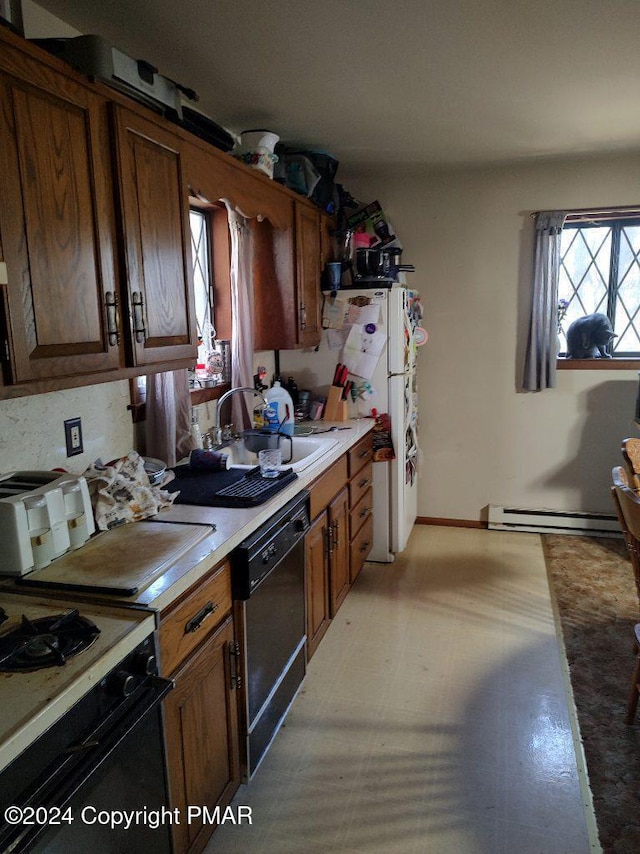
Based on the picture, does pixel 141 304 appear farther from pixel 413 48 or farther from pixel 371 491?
pixel 371 491

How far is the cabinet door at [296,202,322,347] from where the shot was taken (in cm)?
304

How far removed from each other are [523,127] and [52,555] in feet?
9.29

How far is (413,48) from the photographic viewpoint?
202 centimetres

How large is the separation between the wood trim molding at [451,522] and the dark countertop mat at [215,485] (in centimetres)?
225

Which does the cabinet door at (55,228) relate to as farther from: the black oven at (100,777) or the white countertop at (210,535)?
the black oven at (100,777)

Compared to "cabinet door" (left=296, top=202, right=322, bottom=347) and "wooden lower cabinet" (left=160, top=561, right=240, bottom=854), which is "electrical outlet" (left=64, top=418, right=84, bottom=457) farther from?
"cabinet door" (left=296, top=202, right=322, bottom=347)

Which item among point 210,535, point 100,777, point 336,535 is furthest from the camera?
point 336,535

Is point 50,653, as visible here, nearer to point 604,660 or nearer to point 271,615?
point 271,615

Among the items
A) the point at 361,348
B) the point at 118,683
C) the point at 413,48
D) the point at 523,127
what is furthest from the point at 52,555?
the point at 523,127

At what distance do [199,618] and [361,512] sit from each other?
5.91 feet

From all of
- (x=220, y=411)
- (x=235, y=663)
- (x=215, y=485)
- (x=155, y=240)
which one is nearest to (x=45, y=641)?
(x=235, y=663)

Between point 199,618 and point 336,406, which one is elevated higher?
point 336,406

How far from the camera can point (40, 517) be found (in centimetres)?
136

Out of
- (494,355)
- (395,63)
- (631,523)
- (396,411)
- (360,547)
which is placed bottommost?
(360,547)
